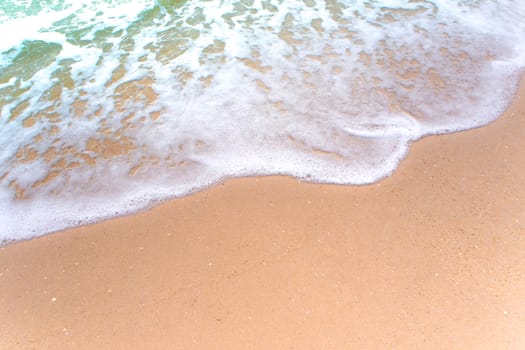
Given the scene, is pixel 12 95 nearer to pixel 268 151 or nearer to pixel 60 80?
pixel 60 80

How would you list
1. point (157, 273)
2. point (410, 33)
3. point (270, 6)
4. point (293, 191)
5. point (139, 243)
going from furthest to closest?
1. point (270, 6)
2. point (410, 33)
3. point (293, 191)
4. point (139, 243)
5. point (157, 273)

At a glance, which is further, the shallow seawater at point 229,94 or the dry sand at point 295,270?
the shallow seawater at point 229,94

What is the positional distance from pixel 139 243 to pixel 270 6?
4.47m

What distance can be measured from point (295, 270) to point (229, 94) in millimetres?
2204

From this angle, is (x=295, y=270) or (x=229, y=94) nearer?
(x=295, y=270)

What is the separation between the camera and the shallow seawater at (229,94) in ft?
10.3

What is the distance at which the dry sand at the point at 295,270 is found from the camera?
217 cm

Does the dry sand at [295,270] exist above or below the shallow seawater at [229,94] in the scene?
below

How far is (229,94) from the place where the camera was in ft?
13.0

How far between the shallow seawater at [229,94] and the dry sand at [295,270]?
277 millimetres

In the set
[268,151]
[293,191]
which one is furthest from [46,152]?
[293,191]

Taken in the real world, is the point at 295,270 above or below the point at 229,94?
below

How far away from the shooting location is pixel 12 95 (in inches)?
165

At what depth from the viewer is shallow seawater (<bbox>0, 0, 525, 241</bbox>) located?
315 cm
